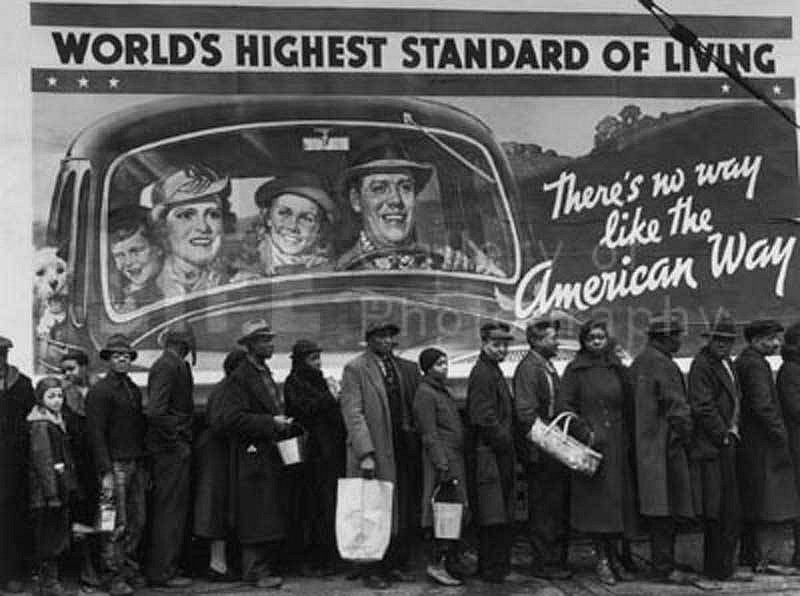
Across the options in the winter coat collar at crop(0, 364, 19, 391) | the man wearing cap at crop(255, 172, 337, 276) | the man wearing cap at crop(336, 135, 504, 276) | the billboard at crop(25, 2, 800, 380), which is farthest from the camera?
the man wearing cap at crop(336, 135, 504, 276)

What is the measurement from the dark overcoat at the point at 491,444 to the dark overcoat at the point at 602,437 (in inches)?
18.0

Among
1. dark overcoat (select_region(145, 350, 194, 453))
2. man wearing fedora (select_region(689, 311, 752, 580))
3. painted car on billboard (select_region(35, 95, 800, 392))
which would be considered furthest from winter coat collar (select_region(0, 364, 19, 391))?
man wearing fedora (select_region(689, 311, 752, 580))

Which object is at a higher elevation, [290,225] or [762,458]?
[290,225]

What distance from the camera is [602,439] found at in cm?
968

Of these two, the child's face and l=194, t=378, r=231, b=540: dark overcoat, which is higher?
the child's face

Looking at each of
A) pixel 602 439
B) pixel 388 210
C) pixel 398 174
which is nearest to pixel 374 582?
pixel 602 439

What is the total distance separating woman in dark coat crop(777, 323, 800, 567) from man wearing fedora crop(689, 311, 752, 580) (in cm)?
50

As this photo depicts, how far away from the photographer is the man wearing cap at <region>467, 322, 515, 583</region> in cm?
954

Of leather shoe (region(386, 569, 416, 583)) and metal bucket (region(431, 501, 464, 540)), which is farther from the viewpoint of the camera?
leather shoe (region(386, 569, 416, 583))

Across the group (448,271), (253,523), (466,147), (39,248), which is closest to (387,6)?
(466,147)

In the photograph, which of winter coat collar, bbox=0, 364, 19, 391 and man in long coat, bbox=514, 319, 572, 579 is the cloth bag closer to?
man in long coat, bbox=514, 319, 572, 579

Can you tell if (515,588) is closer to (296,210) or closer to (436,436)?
(436,436)

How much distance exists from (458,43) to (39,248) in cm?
387

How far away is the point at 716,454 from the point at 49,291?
5315mm
